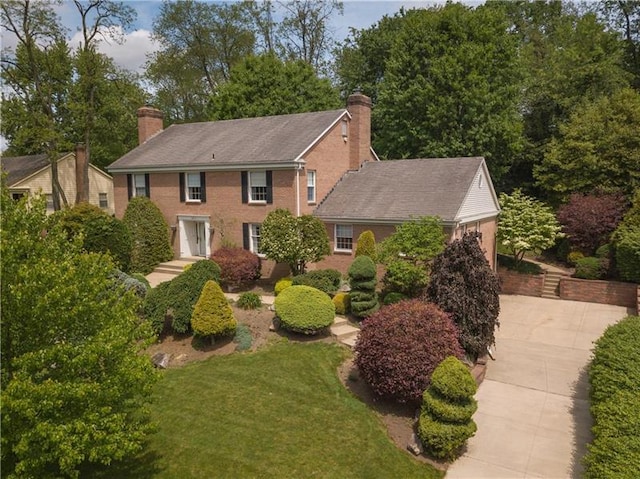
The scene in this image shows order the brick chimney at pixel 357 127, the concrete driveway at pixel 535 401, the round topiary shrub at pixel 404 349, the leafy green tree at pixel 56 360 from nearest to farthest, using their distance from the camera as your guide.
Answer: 1. the leafy green tree at pixel 56 360
2. the concrete driveway at pixel 535 401
3. the round topiary shrub at pixel 404 349
4. the brick chimney at pixel 357 127

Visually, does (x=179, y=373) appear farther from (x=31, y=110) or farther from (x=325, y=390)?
(x=31, y=110)

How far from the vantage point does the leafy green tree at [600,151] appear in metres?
25.6

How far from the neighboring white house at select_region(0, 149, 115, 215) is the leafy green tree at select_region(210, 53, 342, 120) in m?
12.3

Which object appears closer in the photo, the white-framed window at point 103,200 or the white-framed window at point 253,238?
the white-framed window at point 253,238

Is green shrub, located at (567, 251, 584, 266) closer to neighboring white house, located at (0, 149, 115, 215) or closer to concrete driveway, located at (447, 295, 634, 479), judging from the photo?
concrete driveway, located at (447, 295, 634, 479)

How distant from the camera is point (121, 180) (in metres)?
28.3

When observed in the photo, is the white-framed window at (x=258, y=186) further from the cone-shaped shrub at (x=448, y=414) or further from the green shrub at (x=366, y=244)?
the cone-shaped shrub at (x=448, y=414)

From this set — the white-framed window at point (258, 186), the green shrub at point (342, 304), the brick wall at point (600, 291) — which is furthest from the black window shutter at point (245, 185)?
the brick wall at point (600, 291)

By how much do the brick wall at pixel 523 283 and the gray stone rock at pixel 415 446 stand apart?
14346 millimetres

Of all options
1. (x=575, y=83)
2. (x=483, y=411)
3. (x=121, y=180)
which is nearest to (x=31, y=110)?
(x=121, y=180)

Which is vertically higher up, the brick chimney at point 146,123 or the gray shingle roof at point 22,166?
the brick chimney at point 146,123

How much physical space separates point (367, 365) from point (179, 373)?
5.66m

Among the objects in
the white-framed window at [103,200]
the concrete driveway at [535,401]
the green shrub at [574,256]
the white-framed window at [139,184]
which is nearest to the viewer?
the concrete driveway at [535,401]

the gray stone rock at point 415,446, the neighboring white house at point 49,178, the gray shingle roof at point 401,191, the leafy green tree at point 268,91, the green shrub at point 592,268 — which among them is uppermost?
the leafy green tree at point 268,91
